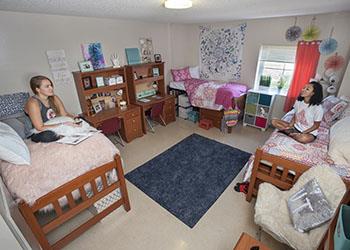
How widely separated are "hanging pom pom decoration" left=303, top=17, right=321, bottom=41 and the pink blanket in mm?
1283

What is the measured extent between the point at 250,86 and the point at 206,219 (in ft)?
9.92

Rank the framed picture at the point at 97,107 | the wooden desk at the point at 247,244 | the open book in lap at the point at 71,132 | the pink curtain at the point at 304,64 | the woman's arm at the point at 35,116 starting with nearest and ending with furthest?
the wooden desk at the point at 247,244 < the open book in lap at the point at 71,132 < the woman's arm at the point at 35,116 < the pink curtain at the point at 304,64 < the framed picture at the point at 97,107

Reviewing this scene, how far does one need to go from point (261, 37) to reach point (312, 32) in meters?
0.82

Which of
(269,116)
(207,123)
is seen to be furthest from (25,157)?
(269,116)

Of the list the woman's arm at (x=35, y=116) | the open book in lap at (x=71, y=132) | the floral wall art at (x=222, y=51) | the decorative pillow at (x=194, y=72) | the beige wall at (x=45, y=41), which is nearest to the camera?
the open book in lap at (x=71, y=132)

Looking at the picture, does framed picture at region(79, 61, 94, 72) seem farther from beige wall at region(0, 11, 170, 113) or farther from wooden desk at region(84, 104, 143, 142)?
wooden desk at region(84, 104, 143, 142)

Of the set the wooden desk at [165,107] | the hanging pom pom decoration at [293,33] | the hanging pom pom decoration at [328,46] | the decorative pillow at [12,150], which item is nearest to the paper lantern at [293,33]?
the hanging pom pom decoration at [293,33]

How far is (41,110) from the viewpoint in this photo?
2059 mm

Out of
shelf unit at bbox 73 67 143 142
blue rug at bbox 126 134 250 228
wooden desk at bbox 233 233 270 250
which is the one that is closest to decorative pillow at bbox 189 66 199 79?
shelf unit at bbox 73 67 143 142

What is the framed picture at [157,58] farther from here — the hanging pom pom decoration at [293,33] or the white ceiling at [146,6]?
the hanging pom pom decoration at [293,33]

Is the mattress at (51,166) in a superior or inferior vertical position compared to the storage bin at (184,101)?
superior

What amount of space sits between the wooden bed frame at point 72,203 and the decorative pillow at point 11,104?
1328mm

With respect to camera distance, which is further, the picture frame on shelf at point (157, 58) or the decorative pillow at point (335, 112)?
the picture frame on shelf at point (157, 58)

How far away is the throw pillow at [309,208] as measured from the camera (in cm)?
132
